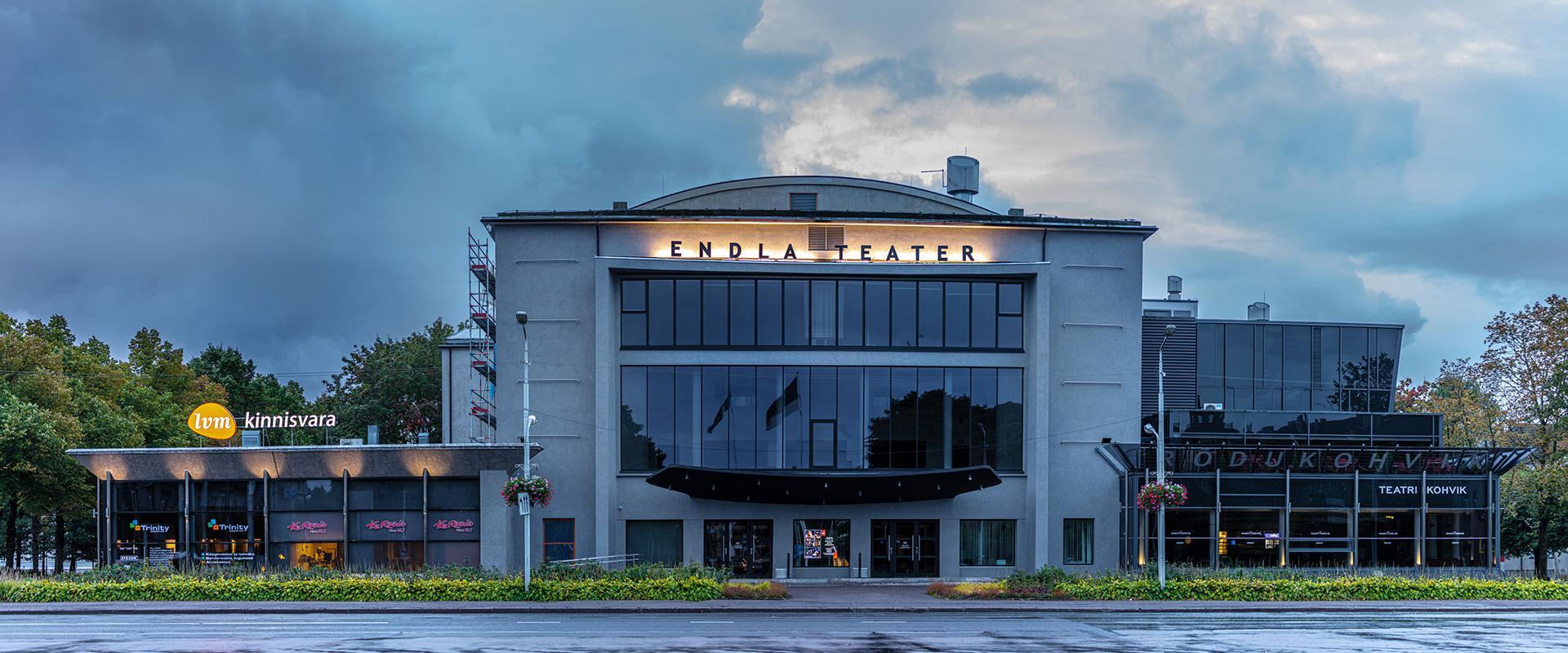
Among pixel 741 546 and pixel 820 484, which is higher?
pixel 820 484

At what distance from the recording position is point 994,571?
46.0m

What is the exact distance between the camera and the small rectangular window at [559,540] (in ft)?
148

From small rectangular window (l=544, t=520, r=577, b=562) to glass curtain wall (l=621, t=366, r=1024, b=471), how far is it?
3300 mm

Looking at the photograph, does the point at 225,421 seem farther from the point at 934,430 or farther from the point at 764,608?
the point at 934,430

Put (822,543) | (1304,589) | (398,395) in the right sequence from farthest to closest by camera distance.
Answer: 1. (398,395)
2. (822,543)
3. (1304,589)

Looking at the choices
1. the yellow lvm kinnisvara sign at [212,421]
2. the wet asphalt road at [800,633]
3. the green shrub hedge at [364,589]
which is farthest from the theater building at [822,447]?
the wet asphalt road at [800,633]

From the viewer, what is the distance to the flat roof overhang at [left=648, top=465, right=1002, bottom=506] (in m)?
43.7

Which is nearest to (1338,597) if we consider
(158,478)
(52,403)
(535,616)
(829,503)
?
(829,503)

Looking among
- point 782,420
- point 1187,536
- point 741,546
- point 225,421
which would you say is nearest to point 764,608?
point 741,546

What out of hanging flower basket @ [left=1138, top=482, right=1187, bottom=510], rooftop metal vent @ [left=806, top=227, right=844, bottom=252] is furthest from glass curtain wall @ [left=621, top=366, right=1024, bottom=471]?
hanging flower basket @ [left=1138, top=482, right=1187, bottom=510]

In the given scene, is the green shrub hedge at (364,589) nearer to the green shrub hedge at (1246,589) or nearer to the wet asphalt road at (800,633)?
the wet asphalt road at (800,633)

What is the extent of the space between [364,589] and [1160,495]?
25918 mm

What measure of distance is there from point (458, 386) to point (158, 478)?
19594 millimetres

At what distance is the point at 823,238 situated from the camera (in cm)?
4597
